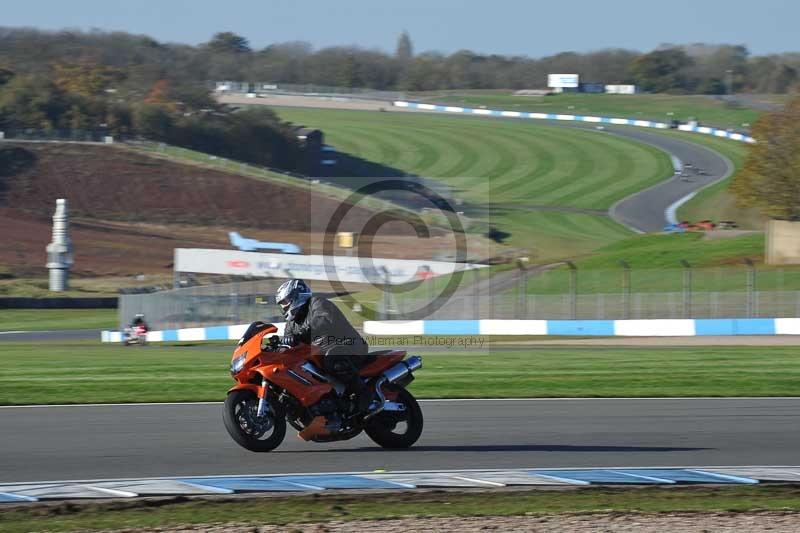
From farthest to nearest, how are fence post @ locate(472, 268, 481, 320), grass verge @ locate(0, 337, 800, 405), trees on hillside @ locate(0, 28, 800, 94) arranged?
trees on hillside @ locate(0, 28, 800, 94) → fence post @ locate(472, 268, 481, 320) → grass verge @ locate(0, 337, 800, 405)

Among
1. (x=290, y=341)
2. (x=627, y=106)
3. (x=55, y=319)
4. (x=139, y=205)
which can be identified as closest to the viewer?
(x=290, y=341)

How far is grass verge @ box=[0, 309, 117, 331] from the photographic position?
46.9 metres

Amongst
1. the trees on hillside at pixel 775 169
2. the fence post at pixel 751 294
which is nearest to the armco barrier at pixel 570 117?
the trees on hillside at pixel 775 169

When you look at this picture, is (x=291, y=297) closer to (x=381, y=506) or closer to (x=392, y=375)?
(x=392, y=375)

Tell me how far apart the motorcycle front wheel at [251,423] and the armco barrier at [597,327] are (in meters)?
22.2

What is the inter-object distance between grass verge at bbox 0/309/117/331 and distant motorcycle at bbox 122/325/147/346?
10.8m

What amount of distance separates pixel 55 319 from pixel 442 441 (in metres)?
39.9

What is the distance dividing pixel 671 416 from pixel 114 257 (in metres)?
57.1

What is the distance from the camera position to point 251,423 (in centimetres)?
1111

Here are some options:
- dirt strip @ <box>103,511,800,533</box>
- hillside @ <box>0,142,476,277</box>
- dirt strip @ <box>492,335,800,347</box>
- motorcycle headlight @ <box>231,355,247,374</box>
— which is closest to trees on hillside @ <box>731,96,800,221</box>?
hillside @ <box>0,142,476,277</box>

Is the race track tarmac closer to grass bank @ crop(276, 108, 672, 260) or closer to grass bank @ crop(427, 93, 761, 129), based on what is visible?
grass bank @ crop(276, 108, 672, 260)

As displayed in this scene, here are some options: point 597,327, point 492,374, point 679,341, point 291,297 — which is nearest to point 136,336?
point 597,327

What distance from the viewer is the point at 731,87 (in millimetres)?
165625

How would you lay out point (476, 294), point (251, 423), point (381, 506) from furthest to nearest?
point (476, 294) < point (251, 423) < point (381, 506)
